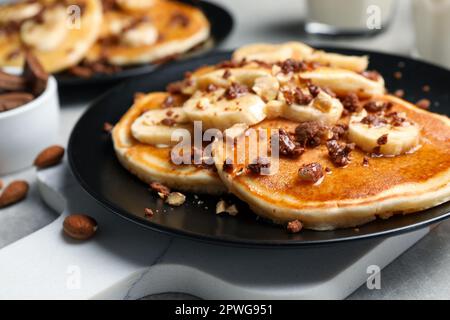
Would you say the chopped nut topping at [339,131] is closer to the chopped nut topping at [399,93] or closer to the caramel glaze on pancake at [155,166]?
the caramel glaze on pancake at [155,166]

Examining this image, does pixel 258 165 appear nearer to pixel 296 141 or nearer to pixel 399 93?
pixel 296 141

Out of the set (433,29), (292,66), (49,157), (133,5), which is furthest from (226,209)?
(133,5)

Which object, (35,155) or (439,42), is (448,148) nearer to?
(439,42)

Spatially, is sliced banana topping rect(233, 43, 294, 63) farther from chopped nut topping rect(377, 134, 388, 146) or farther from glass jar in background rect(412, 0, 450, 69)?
glass jar in background rect(412, 0, 450, 69)

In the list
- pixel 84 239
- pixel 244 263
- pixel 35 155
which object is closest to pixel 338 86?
pixel 244 263

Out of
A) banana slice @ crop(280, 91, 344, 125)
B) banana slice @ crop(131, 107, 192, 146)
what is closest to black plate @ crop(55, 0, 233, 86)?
banana slice @ crop(131, 107, 192, 146)

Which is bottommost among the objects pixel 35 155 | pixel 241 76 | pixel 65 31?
pixel 35 155

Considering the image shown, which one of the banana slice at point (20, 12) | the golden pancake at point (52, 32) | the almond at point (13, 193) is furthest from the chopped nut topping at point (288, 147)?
the banana slice at point (20, 12)
